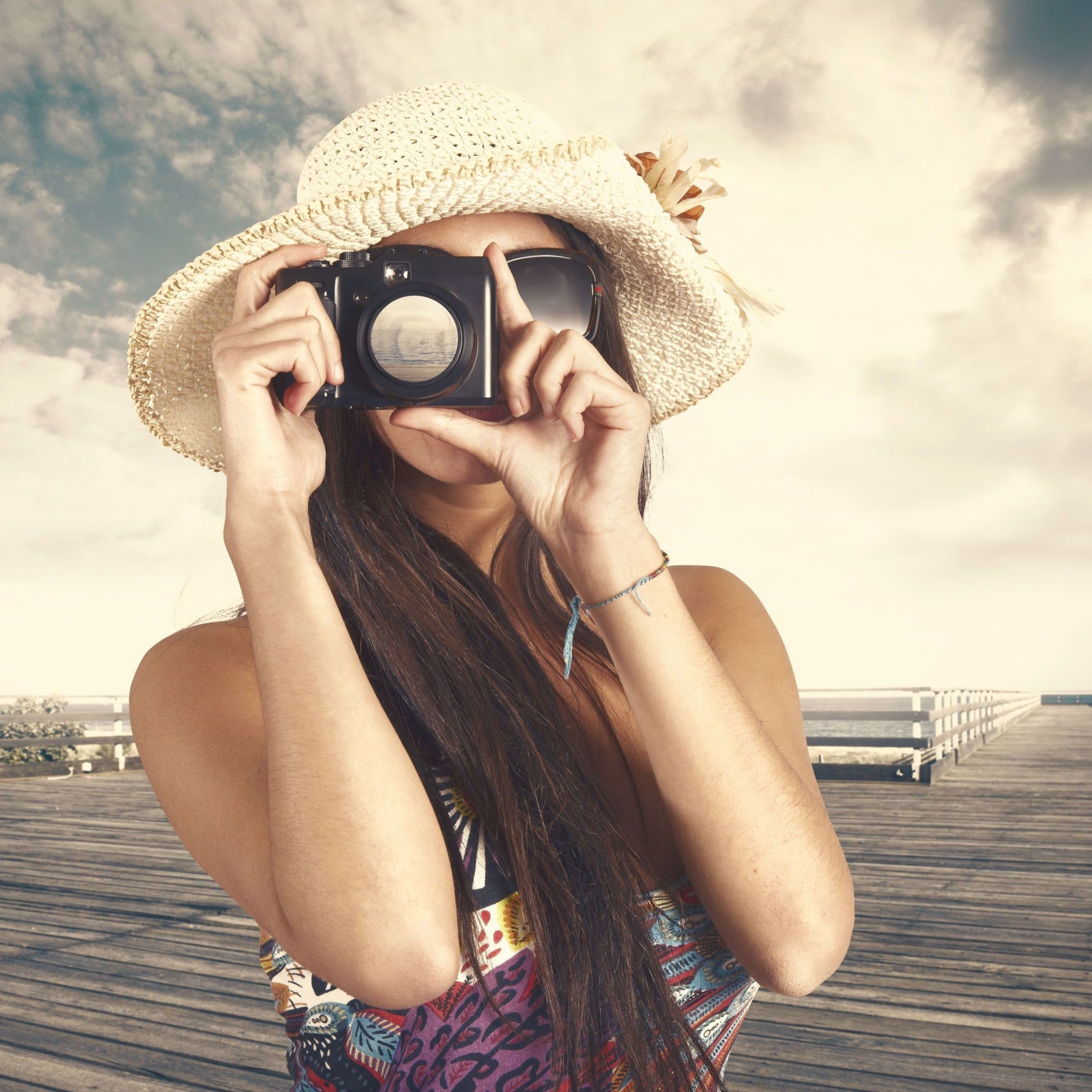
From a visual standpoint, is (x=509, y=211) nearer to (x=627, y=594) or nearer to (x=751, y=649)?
(x=627, y=594)

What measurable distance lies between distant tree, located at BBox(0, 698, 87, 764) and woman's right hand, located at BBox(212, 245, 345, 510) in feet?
34.7

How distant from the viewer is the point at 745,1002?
0.98 m

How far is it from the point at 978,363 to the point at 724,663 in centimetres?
2263

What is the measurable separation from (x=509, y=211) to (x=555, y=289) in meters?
0.10

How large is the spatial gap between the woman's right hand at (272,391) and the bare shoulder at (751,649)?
0.47 m

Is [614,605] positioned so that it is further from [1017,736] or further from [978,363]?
[978,363]

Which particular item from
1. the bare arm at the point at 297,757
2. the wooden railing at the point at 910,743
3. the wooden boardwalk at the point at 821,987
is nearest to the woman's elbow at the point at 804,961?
the bare arm at the point at 297,757

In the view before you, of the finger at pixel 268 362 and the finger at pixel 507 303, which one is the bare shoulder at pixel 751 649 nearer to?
the finger at pixel 507 303

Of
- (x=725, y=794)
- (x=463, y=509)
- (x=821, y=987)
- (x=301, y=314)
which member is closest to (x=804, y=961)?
(x=725, y=794)

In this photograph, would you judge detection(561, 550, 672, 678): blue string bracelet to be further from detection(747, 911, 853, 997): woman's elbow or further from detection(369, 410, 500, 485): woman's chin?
detection(747, 911, 853, 997): woman's elbow

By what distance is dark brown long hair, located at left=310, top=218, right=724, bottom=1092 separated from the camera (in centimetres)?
83

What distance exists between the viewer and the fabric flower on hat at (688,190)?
1.16 metres

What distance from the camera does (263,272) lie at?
90 centimetres

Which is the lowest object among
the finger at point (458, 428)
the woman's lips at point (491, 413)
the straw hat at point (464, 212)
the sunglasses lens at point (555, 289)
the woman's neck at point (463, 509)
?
the woman's neck at point (463, 509)
